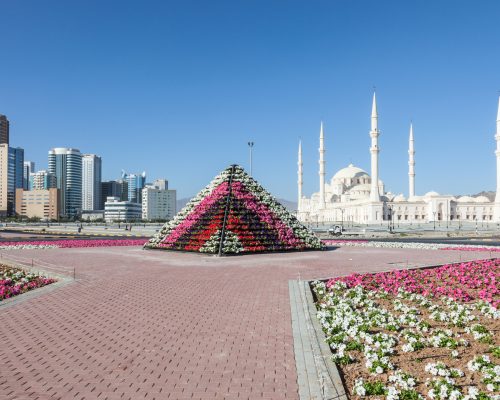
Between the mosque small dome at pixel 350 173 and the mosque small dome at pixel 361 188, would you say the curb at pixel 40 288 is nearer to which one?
the mosque small dome at pixel 361 188

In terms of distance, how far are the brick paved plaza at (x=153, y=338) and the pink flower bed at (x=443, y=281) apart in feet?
6.13

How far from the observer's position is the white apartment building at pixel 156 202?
185m

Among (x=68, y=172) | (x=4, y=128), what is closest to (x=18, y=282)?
(x=68, y=172)

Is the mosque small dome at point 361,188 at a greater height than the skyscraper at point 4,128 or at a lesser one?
lesser

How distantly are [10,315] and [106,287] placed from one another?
10.9ft

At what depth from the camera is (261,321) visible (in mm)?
8805

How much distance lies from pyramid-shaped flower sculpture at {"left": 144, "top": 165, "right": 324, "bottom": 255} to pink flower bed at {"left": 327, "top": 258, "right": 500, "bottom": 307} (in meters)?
8.08

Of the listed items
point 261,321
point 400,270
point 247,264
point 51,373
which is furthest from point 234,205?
point 51,373

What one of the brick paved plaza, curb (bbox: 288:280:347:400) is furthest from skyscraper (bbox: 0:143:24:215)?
curb (bbox: 288:280:347:400)

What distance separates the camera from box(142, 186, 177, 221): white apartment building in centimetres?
18475

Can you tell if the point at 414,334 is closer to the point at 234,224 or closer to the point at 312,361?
the point at 312,361

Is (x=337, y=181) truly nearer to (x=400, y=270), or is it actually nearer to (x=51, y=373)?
(x=400, y=270)

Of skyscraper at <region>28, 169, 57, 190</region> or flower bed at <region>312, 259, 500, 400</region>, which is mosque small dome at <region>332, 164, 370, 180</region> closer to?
flower bed at <region>312, 259, 500, 400</region>

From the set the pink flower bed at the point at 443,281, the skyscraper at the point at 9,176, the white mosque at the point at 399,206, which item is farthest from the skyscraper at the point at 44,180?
the pink flower bed at the point at 443,281
